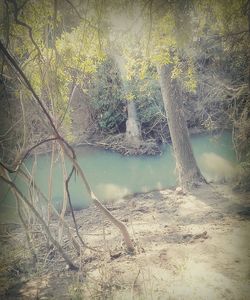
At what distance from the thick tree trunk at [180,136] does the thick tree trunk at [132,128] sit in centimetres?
120

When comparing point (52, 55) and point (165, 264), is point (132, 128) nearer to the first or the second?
point (52, 55)

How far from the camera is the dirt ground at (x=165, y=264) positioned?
2.50 m

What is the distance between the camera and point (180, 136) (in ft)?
14.7

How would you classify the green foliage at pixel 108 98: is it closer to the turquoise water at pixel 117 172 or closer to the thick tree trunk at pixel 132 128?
the thick tree trunk at pixel 132 128

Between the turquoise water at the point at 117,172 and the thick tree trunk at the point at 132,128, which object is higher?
the thick tree trunk at the point at 132,128

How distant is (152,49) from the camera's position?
3182 mm

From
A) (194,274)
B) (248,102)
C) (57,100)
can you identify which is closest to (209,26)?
(248,102)

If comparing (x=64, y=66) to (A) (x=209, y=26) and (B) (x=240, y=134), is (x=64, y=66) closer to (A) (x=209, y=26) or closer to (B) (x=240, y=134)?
(A) (x=209, y=26)

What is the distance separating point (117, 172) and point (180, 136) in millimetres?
1928

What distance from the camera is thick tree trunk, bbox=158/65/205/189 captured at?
4289 millimetres

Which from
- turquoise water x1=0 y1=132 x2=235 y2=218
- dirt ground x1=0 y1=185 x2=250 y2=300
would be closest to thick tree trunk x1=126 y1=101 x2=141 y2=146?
turquoise water x1=0 y1=132 x2=235 y2=218

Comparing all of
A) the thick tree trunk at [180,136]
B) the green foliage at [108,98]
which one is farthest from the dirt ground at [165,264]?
the green foliage at [108,98]

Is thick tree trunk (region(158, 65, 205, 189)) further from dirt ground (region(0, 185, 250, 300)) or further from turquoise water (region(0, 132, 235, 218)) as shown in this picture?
dirt ground (region(0, 185, 250, 300))

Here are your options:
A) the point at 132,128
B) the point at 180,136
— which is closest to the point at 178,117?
the point at 180,136
